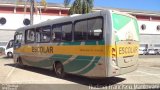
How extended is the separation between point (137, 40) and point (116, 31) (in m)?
2.18

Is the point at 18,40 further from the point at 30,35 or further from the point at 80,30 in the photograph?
the point at 80,30

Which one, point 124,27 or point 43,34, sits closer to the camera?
point 124,27

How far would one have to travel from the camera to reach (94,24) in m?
12.6

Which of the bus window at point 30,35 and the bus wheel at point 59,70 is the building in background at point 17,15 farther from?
the bus wheel at point 59,70

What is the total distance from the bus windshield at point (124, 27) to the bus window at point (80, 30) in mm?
1436

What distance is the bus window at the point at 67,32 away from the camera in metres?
14.2

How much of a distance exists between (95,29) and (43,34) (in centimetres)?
496

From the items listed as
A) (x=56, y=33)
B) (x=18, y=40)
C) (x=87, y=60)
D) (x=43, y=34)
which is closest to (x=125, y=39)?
(x=87, y=60)

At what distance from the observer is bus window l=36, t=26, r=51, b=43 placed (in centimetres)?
1619

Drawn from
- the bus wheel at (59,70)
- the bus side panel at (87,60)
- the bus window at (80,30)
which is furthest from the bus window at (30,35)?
the bus window at (80,30)

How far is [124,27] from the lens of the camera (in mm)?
12688

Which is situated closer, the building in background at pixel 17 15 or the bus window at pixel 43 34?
the bus window at pixel 43 34

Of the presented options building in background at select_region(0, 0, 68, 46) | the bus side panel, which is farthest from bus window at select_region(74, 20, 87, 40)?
building in background at select_region(0, 0, 68, 46)

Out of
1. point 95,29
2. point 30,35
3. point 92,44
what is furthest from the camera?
point 30,35
